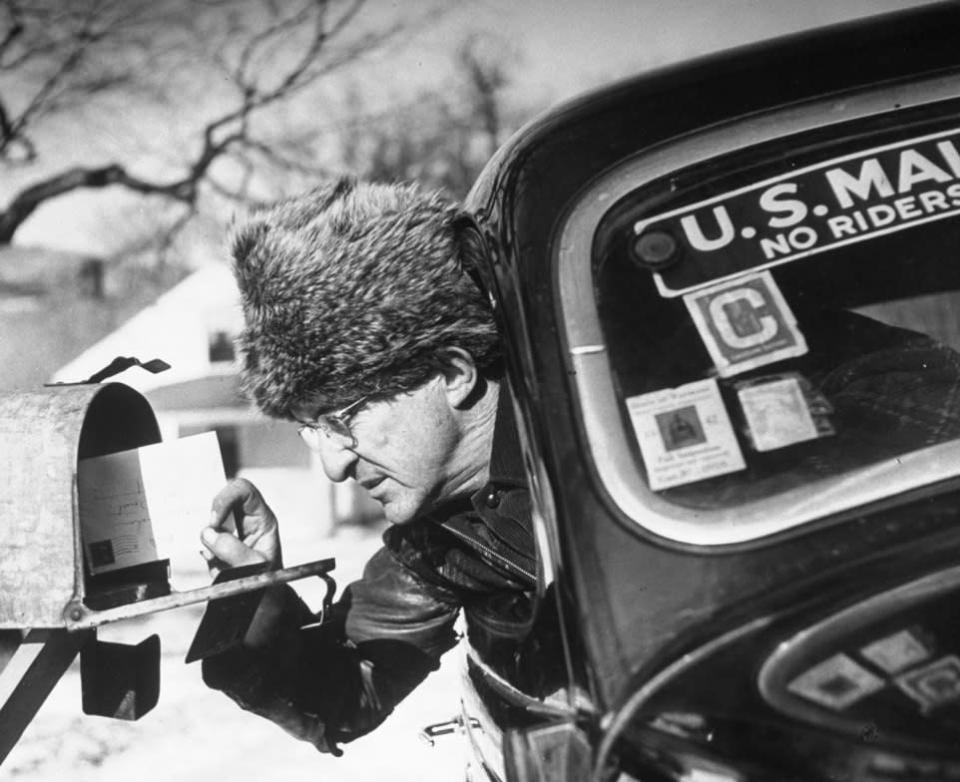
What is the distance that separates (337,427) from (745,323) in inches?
37.6

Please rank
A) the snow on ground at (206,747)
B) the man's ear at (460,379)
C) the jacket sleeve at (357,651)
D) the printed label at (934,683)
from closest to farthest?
the printed label at (934,683) < the man's ear at (460,379) < the jacket sleeve at (357,651) < the snow on ground at (206,747)

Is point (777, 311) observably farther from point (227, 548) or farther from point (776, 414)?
point (227, 548)

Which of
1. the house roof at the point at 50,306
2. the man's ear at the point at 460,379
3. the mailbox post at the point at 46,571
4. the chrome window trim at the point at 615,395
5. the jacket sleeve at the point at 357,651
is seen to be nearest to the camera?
the chrome window trim at the point at 615,395

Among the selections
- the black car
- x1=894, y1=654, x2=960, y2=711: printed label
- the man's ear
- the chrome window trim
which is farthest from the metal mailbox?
x1=894, y1=654, x2=960, y2=711: printed label

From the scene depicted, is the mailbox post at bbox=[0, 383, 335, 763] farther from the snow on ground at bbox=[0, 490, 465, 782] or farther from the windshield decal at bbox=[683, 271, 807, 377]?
the snow on ground at bbox=[0, 490, 465, 782]

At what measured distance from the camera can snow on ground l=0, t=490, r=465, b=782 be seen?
3758 mm

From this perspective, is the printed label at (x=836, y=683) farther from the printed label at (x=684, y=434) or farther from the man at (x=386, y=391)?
the man at (x=386, y=391)

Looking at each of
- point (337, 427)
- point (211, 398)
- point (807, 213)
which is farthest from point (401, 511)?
point (211, 398)

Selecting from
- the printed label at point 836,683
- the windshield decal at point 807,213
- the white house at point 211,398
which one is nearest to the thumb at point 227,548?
the windshield decal at point 807,213

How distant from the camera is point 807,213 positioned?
5.08ft

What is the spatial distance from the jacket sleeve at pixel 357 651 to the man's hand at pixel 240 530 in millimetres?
125

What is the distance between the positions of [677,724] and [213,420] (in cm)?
571

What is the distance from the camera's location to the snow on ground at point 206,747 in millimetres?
3758

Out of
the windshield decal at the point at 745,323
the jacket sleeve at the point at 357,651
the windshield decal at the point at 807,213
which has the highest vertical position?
the windshield decal at the point at 807,213
